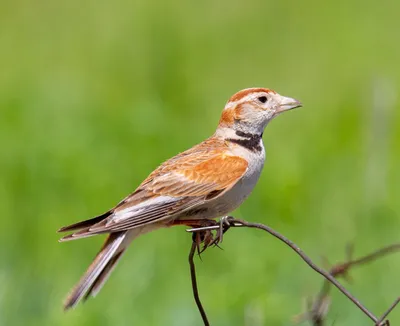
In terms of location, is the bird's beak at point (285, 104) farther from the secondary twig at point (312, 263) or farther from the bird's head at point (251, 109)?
the secondary twig at point (312, 263)

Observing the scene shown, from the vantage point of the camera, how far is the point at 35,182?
11477 millimetres

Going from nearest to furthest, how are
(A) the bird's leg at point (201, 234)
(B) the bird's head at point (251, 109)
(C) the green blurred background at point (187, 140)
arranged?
(A) the bird's leg at point (201, 234) → (B) the bird's head at point (251, 109) → (C) the green blurred background at point (187, 140)

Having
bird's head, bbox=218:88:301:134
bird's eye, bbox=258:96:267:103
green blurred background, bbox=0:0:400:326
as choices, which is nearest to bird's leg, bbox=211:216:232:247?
bird's head, bbox=218:88:301:134

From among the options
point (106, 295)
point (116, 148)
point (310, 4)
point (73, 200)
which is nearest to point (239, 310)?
point (106, 295)

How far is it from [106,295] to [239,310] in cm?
98

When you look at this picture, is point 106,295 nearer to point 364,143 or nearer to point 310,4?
point 364,143

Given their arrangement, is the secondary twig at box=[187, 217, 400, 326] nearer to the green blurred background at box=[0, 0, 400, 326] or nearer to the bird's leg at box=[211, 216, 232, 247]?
the bird's leg at box=[211, 216, 232, 247]

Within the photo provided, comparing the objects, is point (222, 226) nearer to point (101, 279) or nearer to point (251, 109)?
point (101, 279)

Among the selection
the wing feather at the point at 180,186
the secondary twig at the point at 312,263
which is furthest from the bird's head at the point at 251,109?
the secondary twig at the point at 312,263

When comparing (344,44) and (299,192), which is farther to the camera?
(344,44)

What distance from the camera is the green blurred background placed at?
9.29 metres

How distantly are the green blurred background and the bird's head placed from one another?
1.34m

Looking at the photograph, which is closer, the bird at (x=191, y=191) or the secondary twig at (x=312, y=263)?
the secondary twig at (x=312, y=263)

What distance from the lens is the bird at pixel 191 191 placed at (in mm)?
6285
